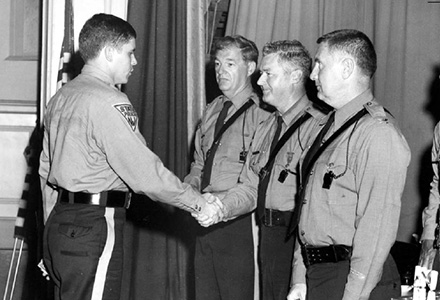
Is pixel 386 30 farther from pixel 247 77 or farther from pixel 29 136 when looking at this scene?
pixel 29 136

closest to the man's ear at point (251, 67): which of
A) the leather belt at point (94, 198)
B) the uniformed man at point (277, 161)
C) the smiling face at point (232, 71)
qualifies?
the smiling face at point (232, 71)

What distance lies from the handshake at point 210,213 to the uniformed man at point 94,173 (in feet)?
1.05

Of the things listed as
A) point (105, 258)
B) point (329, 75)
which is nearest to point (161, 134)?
point (105, 258)

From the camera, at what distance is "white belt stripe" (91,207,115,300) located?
2898 mm

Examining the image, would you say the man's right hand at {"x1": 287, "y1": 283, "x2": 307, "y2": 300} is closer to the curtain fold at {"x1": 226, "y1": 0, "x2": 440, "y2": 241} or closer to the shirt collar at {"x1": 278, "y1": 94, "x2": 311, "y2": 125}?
the shirt collar at {"x1": 278, "y1": 94, "x2": 311, "y2": 125}

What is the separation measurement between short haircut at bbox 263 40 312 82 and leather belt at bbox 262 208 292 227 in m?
0.67

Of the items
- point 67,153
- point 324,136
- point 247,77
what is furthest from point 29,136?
point 324,136

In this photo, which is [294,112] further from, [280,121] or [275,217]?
[275,217]

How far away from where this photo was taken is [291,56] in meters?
3.70

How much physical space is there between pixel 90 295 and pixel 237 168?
1213mm

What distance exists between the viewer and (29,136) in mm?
5246

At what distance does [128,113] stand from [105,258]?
57 centimetres

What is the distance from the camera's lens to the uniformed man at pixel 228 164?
12.5ft

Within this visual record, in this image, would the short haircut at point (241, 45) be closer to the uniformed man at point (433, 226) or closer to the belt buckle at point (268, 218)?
the belt buckle at point (268, 218)
